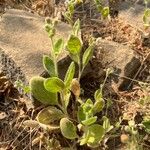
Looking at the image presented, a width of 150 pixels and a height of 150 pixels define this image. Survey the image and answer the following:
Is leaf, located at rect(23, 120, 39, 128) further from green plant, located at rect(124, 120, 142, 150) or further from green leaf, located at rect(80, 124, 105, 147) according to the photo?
green plant, located at rect(124, 120, 142, 150)

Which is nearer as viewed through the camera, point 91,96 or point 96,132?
point 96,132

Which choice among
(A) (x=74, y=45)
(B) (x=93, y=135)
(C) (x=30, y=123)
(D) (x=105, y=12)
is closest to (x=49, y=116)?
(C) (x=30, y=123)

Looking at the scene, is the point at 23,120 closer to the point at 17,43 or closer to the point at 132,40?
the point at 17,43

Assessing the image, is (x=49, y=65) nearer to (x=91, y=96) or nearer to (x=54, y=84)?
(x=54, y=84)

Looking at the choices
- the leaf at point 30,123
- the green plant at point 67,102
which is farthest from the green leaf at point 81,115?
the leaf at point 30,123

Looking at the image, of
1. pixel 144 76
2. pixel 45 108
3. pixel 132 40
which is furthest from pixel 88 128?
pixel 132 40

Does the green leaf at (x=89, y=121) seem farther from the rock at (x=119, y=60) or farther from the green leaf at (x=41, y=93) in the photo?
the rock at (x=119, y=60)

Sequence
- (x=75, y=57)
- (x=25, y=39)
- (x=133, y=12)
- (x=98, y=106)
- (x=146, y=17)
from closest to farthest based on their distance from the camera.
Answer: (x=98, y=106)
(x=75, y=57)
(x=25, y=39)
(x=146, y=17)
(x=133, y=12)
